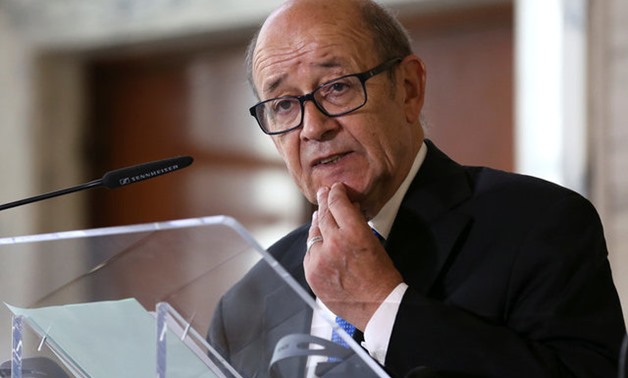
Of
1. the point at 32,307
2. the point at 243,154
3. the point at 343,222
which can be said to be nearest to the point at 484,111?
the point at 243,154

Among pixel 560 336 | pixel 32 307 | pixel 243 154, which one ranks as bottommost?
pixel 243 154

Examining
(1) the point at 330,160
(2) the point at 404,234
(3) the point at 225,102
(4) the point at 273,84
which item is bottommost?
(3) the point at 225,102

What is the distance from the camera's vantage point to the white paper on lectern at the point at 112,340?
3.60ft

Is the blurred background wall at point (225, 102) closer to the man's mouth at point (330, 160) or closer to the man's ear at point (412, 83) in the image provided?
the man's ear at point (412, 83)

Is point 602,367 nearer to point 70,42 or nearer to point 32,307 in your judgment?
point 32,307

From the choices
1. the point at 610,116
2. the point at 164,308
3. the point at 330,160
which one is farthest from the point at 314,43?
the point at 610,116

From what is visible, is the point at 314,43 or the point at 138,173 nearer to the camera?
the point at 138,173

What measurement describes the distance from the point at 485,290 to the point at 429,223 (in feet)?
0.57

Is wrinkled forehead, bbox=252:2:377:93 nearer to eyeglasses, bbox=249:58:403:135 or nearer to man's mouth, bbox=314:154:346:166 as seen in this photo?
eyeglasses, bbox=249:58:403:135

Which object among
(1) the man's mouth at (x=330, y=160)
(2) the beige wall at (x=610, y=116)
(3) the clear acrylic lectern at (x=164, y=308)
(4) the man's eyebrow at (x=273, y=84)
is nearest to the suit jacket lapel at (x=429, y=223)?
(1) the man's mouth at (x=330, y=160)

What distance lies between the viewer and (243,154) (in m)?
4.44

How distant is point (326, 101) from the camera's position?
5.00ft

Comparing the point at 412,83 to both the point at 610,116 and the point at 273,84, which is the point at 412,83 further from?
the point at 610,116

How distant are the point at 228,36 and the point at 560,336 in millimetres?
3246
